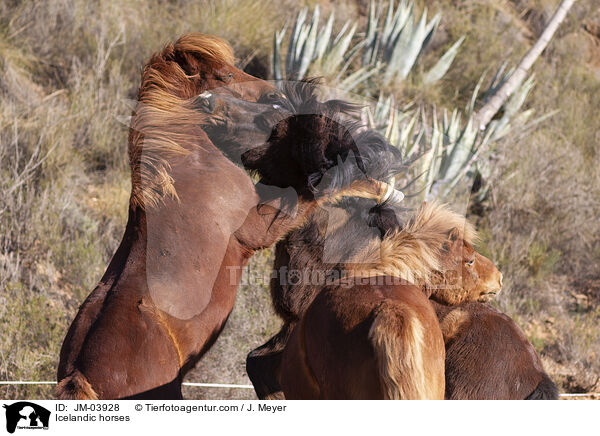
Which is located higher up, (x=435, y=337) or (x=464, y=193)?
(x=435, y=337)

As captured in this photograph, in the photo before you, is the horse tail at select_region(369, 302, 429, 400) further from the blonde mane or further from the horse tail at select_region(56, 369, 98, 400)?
the horse tail at select_region(56, 369, 98, 400)

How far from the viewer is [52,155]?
5.38 metres

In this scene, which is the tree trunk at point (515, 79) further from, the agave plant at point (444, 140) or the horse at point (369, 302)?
the horse at point (369, 302)

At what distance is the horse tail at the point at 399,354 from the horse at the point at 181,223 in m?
0.75

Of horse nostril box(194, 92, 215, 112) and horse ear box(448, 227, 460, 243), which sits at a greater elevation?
horse nostril box(194, 92, 215, 112)

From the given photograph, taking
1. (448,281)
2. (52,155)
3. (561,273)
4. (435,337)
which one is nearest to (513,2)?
(561,273)

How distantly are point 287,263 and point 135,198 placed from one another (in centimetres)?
77

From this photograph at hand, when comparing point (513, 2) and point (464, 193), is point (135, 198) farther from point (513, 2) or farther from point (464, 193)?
point (513, 2)

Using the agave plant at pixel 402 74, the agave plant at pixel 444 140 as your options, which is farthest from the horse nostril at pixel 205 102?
the agave plant at pixel 402 74

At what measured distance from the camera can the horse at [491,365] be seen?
7.73 feet

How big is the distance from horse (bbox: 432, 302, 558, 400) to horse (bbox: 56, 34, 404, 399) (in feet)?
2.23

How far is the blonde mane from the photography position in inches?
92.4

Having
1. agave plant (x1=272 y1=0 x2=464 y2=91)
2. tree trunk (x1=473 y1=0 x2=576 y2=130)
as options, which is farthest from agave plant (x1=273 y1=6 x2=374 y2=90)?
tree trunk (x1=473 y1=0 x2=576 y2=130)
